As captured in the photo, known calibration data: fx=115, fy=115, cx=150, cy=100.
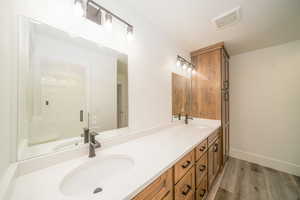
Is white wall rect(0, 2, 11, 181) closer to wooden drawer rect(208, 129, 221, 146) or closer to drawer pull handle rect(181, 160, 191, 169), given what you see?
drawer pull handle rect(181, 160, 191, 169)

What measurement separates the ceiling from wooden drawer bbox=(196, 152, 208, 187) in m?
1.70

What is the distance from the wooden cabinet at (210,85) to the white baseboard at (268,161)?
651 mm

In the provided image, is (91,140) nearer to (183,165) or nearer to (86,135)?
(86,135)

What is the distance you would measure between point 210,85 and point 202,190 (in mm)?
1648

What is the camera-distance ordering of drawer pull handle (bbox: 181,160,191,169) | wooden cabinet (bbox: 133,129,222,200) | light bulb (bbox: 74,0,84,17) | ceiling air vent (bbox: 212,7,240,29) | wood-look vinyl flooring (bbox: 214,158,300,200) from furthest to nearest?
1. wood-look vinyl flooring (bbox: 214,158,300,200)
2. ceiling air vent (bbox: 212,7,240,29)
3. drawer pull handle (bbox: 181,160,191,169)
4. light bulb (bbox: 74,0,84,17)
5. wooden cabinet (bbox: 133,129,222,200)

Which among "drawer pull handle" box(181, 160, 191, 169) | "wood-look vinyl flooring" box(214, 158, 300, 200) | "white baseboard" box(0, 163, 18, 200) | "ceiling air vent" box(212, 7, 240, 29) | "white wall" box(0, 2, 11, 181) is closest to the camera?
"white baseboard" box(0, 163, 18, 200)

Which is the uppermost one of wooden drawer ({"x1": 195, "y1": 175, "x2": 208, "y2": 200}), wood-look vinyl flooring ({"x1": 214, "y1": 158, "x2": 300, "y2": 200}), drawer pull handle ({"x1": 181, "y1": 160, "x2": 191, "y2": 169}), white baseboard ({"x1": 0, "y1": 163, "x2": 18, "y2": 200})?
white baseboard ({"x1": 0, "y1": 163, "x2": 18, "y2": 200})

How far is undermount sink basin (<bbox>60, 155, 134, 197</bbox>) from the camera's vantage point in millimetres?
653

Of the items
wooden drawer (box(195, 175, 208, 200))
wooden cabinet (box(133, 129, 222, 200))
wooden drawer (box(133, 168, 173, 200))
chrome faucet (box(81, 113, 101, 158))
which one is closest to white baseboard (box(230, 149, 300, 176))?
wooden cabinet (box(133, 129, 222, 200))

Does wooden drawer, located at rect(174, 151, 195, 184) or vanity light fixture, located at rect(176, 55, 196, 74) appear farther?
vanity light fixture, located at rect(176, 55, 196, 74)

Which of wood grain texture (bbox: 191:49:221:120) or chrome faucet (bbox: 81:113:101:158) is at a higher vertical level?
wood grain texture (bbox: 191:49:221:120)

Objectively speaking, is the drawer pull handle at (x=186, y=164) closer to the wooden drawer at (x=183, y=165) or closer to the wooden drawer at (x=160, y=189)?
the wooden drawer at (x=183, y=165)

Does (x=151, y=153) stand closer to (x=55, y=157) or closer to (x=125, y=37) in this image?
(x=55, y=157)

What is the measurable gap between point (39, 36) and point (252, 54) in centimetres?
342
